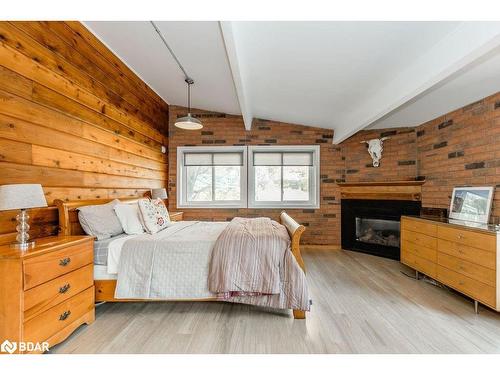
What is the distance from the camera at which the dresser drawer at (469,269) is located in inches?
86.4

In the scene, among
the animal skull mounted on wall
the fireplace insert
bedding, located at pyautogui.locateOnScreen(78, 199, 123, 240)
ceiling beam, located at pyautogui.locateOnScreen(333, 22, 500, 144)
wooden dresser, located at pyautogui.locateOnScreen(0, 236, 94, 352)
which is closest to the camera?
wooden dresser, located at pyautogui.locateOnScreen(0, 236, 94, 352)

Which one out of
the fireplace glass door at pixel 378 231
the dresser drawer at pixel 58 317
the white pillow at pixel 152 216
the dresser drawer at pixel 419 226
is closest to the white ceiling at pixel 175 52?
the white pillow at pixel 152 216

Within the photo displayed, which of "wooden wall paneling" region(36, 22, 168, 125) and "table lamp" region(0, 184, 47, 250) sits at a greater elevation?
"wooden wall paneling" region(36, 22, 168, 125)

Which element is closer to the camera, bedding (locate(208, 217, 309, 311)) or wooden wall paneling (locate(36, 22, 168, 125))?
bedding (locate(208, 217, 309, 311))

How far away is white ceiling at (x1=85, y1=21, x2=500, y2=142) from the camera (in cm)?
194

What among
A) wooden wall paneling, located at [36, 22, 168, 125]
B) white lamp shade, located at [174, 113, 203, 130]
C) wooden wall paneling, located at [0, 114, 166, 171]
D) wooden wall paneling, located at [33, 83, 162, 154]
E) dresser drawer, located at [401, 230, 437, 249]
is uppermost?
wooden wall paneling, located at [36, 22, 168, 125]

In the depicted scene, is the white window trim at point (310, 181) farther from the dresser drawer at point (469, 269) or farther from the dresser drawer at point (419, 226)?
the dresser drawer at point (469, 269)

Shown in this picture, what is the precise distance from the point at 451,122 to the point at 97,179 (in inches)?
188

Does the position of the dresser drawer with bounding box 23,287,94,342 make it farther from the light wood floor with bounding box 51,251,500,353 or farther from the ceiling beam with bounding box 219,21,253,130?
the ceiling beam with bounding box 219,21,253,130

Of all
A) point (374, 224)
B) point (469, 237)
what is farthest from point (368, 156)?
point (469, 237)

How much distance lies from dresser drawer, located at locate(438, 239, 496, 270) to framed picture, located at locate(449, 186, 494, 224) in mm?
565

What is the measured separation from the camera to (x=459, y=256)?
2.52 meters

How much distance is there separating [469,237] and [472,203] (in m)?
0.82

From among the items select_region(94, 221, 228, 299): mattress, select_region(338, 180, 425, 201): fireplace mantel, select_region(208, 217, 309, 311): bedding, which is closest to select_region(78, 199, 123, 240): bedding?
select_region(94, 221, 228, 299): mattress
